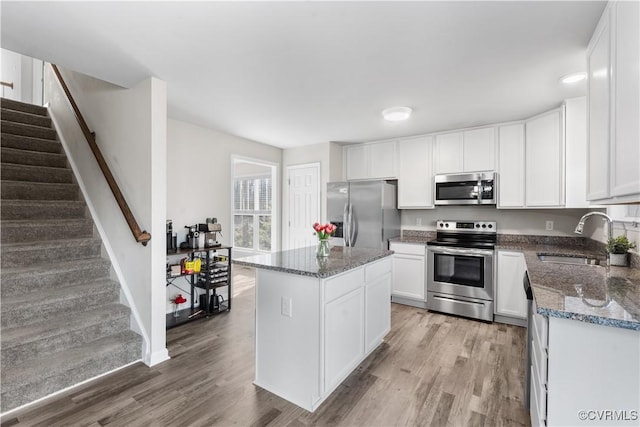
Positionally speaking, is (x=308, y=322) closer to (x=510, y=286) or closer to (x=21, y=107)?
(x=510, y=286)

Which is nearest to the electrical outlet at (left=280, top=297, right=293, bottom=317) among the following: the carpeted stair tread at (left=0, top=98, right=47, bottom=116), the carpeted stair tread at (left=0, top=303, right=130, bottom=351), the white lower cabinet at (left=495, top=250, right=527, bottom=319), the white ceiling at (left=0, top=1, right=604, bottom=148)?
the carpeted stair tread at (left=0, top=303, right=130, bottom=351)

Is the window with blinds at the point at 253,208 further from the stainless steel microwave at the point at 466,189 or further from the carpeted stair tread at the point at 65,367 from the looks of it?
the carpeted stair tread at the point at 65,367

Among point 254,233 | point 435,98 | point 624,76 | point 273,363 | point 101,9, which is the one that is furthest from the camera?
point 254,233

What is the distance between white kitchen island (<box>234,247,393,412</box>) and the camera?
1946 mm

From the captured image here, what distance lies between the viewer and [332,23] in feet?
5.88

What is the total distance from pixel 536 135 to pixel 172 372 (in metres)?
4.42

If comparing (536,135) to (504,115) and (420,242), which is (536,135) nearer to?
(504,115)

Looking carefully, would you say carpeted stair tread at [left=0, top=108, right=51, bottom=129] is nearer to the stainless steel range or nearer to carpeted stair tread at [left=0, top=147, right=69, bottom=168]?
carpeted stair tread at [left=0, top=147, right=69, bottom=168]

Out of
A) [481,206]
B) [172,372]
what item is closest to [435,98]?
[481,206]

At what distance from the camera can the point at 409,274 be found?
161 inches

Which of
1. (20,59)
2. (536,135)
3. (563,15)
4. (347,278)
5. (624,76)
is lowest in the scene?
(347,278)

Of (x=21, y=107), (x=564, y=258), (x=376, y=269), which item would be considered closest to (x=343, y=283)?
(x=376, y=269)

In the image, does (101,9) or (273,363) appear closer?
(101,9)

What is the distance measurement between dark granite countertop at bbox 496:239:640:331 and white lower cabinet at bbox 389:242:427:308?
1.83 meters
